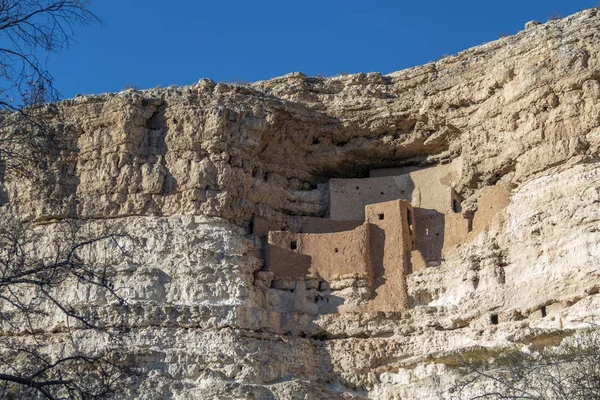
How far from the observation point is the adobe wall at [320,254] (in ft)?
63.0

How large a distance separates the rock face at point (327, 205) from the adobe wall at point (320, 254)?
0.26 metres

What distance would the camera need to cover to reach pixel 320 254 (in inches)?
765

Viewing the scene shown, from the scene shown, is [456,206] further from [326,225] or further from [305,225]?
[305,225]

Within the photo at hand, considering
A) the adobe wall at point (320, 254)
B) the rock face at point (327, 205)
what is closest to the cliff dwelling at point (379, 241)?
the adobe wall at point (320, 254)

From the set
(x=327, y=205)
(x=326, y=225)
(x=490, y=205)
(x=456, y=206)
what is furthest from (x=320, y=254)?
(x=490, y=205)

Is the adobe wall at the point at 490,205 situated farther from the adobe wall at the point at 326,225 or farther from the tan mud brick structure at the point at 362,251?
the adobe wall at the point at 326,225

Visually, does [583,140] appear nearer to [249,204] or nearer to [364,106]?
[364,106]

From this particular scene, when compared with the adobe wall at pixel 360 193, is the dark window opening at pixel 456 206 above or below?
below

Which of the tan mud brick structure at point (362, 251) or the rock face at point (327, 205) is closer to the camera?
the rock face at point (327, 205)

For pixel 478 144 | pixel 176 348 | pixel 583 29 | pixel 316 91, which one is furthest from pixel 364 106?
pixel 176 348

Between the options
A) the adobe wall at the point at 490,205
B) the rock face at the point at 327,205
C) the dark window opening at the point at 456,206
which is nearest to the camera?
the rock face at the point at 327,205

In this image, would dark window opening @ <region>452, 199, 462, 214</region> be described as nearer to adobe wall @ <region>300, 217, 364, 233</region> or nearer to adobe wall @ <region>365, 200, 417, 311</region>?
adobe wall @ <region>365, 200, 417, 311</region>

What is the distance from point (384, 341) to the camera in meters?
18.2

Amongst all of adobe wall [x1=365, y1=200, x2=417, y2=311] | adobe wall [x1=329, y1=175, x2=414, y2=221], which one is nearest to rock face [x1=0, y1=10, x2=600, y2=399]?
adobe wall [x1=365, y1=200, x2=417, y2=311]
